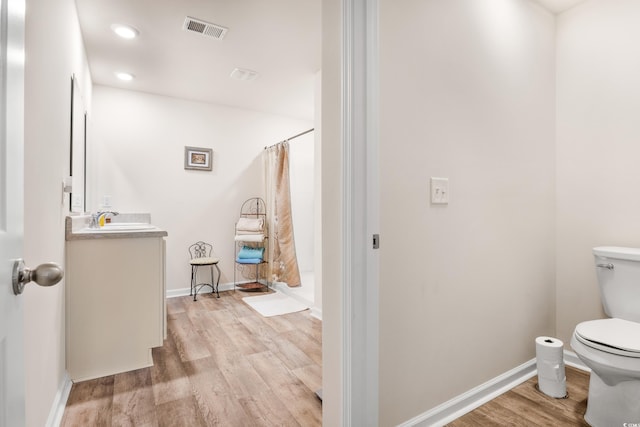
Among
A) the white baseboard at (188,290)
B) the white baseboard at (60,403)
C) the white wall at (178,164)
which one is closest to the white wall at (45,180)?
the white baseboard at (60,403)

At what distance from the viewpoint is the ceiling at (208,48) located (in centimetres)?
230

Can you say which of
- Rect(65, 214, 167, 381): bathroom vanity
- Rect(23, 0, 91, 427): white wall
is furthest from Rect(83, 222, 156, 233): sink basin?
Rect(23, 0, 91, 427): white wall

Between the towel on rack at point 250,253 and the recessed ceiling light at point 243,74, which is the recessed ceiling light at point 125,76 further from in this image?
the towel on rack at point 250,253

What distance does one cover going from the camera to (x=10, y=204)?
64 cm

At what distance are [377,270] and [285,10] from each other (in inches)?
77.7

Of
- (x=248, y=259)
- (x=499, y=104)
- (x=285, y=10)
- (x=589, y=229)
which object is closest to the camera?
(x=499, y=104)

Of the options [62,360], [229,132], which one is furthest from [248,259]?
[62,360]

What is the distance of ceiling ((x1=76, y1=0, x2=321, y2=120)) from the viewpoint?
2.30 metres

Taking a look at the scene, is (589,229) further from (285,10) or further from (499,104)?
(285,10)

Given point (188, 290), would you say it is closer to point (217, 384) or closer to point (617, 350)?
point (217, 384)

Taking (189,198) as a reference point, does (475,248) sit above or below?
below

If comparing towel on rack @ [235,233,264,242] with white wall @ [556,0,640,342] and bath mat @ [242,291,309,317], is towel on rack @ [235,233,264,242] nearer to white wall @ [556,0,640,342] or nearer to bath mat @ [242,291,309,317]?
bath mat @ [242,291,309,317]

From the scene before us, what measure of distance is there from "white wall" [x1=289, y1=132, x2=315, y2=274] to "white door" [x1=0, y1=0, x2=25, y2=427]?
178 inches

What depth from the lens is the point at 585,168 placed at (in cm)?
212
